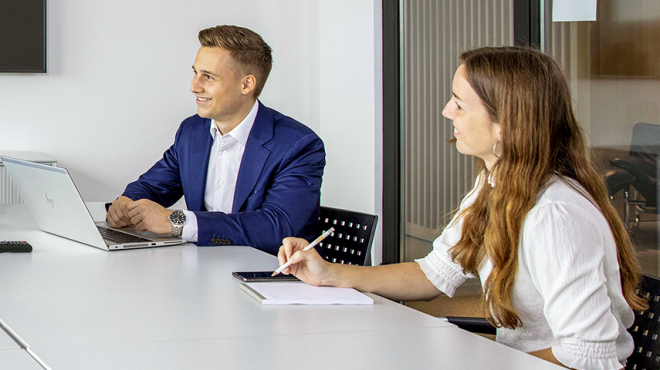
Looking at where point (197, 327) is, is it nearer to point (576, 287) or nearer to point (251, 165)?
point (576, 287)

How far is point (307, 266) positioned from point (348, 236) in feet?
2.03

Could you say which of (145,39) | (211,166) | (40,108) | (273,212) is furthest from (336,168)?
(273,212)

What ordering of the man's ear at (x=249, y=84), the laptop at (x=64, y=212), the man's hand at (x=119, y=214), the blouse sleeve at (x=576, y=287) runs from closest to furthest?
the blouse sleeve at (x=576, y=287), the laptop at (x=64, y=212), the man's hand at (x=119, y=214), the man's ear at (x=249, y=84)

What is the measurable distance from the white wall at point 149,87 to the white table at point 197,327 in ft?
9.57

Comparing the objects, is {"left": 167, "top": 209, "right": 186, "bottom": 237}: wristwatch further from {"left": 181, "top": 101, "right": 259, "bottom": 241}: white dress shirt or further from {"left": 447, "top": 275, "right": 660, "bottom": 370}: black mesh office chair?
{"left": 447, "top": 275, "right": 660, "bottom": 370}: black mesh office chair

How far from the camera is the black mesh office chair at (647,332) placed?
127 cm

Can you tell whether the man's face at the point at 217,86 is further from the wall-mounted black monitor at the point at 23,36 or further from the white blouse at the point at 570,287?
the wall-mounted black monitor at the point at 23,36

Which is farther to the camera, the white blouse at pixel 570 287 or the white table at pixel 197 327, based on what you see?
the white blouse at pixel 570 287

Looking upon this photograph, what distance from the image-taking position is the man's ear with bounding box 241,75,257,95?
2521 millimetres

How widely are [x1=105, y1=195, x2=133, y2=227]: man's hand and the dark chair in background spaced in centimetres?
168

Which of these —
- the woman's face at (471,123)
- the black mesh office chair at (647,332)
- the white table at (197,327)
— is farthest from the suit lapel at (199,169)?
the black mesh office chair at (647,332)

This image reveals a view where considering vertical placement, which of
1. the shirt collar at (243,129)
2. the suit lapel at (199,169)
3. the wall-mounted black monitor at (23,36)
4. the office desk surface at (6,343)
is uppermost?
the wall-mounted black monitor at (23,36)

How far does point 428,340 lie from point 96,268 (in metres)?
0.88

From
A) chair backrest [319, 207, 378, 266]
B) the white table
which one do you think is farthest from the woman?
chair backrest [319, 207, 378, 266]
